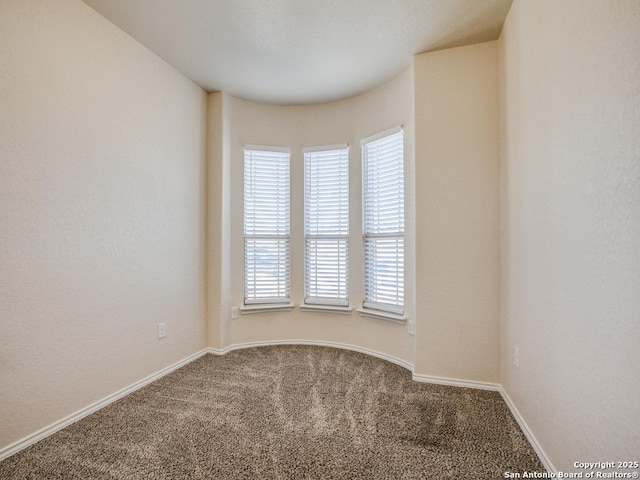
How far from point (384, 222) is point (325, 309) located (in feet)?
3.79

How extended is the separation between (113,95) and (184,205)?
3.38 ft

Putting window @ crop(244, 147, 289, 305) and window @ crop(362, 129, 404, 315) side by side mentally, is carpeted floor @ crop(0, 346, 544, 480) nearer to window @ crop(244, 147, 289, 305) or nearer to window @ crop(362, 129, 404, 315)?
window @ crop(362, 129, 404, 315)

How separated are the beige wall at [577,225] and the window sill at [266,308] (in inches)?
87.7

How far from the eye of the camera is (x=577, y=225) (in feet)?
4.20

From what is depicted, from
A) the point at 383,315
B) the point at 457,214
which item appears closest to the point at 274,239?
the point at 383,315

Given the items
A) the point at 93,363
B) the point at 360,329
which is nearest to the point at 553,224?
the point at 360,329

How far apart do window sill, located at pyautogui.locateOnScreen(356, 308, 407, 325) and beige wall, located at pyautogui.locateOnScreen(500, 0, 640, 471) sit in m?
1.01

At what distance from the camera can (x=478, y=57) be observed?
8.05ft

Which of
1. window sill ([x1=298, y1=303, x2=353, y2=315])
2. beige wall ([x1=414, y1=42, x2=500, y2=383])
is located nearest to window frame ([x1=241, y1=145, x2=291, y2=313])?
window sill ([x1=298, y1=303, x2=353, y2=315])

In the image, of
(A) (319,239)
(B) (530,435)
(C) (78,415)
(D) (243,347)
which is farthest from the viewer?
(A) (319,239)

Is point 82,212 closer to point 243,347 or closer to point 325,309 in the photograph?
point 243,347

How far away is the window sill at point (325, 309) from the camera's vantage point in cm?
337

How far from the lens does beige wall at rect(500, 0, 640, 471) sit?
99 cm

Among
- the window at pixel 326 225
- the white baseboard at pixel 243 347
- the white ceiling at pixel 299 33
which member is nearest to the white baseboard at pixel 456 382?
the white baseboard at pixel 243 347
